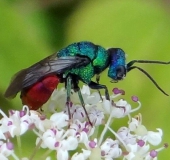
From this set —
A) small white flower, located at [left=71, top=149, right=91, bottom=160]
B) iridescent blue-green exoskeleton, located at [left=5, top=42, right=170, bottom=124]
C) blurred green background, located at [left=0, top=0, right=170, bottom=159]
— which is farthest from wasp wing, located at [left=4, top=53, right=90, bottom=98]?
blurred green background, located at [left=0, top=0, right=170, bottom=159]

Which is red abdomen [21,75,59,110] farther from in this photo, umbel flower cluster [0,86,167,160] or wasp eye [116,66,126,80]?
wasp eye [116,66,126,80]

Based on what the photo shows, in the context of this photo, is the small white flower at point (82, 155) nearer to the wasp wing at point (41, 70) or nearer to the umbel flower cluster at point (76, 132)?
the umbel flower cluster at point (76, 132)

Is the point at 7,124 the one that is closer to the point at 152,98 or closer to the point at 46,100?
the point at 46,100

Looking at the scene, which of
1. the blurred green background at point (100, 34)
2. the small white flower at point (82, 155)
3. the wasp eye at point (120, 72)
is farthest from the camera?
the blurred green background at point (100, 34)

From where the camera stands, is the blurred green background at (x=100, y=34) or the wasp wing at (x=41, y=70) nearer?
the wasp wing at (x=41, y=70)

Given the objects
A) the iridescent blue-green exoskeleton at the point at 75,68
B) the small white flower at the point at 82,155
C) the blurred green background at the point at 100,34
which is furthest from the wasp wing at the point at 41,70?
the blurred green background at the point at 100,34

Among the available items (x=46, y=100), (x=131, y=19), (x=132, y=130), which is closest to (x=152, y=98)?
(x=131, y=19)
